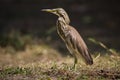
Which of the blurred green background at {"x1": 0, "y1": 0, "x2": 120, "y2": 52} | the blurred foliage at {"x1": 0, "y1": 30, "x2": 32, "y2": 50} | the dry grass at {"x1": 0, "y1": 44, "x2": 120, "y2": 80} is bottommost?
the blurred green background at {"x1": 0, "y1": 0, "x2": 120, "y2": 52}

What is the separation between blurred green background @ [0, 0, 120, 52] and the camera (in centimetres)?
1437

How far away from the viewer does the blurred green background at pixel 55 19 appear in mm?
14367

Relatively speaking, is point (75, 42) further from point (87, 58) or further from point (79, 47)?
point (87, 58)

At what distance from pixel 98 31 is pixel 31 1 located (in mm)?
4017

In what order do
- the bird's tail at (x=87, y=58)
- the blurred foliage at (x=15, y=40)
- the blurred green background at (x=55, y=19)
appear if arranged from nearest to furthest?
the bird's tail at (x=87, y=58), the blurred foliage at (x=15, y=40), the blurred green background at (x=55, y=19)

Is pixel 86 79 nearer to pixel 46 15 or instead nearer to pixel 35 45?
pixel 35 45

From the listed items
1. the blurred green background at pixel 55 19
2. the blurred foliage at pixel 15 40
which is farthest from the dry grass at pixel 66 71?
the blurred green background at pixel 55 19

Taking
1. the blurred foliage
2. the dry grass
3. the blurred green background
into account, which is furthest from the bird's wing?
the blurred green background

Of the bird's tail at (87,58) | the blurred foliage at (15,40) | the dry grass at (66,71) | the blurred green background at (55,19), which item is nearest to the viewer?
the dry grass at (66,71)

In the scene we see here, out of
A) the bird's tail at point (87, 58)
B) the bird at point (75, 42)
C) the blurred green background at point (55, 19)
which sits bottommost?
the blurred green background at point (55, 19)

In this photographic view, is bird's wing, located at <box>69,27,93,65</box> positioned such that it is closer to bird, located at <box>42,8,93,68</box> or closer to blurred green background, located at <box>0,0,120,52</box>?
bird, located at <box>42,8,93,68</box>

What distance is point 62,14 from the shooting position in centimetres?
861

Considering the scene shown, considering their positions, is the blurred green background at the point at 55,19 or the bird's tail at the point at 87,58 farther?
the blurred green background at the point at 55,19

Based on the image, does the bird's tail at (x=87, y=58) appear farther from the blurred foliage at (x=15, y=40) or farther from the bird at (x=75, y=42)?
the blurred foliage at (x=15, y=40)
